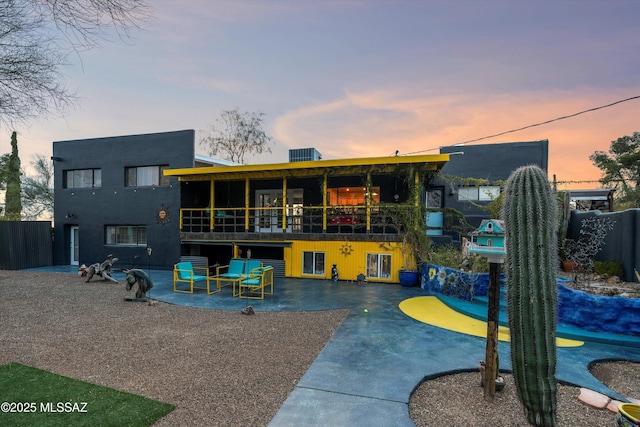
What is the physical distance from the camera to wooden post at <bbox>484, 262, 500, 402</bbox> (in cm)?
367

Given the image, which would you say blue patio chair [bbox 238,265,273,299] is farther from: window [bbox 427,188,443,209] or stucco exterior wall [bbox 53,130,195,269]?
window [bbox 427,188,443,209]

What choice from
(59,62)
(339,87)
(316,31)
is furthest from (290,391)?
(339,87)

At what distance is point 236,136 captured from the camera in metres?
30.1

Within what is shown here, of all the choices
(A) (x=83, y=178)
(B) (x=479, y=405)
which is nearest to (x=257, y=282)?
(B) (x=479, y=405)

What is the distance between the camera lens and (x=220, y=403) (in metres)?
3.65

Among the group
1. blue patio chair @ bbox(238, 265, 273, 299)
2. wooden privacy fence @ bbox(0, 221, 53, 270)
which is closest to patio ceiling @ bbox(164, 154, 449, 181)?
blue patio chair @ bbox(238, 265, 273, 299)

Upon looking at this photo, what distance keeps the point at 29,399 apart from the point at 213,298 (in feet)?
18.6

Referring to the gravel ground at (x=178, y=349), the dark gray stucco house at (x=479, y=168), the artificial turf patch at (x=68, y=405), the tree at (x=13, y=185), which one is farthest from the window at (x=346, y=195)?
the tree at (x=13, y=185)

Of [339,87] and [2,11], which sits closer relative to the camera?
Result: [2,11]

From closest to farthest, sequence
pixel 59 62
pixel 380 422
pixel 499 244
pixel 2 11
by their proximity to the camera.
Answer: pixel 380 422 → pixel 499 244 → pixel 2 11 → pixel 59 62

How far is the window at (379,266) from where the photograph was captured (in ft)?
38.3

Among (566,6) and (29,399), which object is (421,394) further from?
A: (566,6)

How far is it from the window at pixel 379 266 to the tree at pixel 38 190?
36.3m

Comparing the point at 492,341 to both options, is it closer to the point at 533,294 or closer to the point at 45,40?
the point at 533,294
